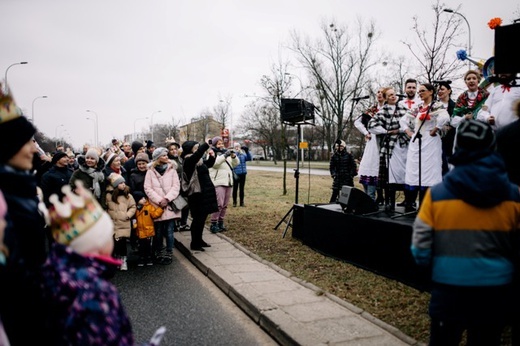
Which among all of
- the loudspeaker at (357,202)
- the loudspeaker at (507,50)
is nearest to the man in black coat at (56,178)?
the loudspeaker at (357,202)

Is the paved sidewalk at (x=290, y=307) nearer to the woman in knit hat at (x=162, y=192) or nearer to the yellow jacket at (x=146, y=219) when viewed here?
the woman in knit hat at (x=162, y=192)

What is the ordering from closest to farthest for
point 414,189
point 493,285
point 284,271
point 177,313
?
point 493,285 < point 177,313 < point 284,271 < point 414,189

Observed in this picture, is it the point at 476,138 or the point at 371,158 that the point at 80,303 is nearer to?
the point at 476,138

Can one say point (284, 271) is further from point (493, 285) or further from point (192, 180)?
point (493, 285)

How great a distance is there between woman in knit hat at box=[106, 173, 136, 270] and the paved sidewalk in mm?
1342

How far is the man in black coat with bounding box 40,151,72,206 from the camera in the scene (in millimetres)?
6898

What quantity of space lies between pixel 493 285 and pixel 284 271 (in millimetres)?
3898

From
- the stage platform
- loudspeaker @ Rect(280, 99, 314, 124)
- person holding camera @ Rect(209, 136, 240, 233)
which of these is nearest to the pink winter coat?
person holding camera @ Rect(209, 136, 240, 233)

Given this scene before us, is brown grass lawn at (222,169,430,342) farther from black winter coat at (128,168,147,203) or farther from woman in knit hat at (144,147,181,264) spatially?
black winter coat at (128,168,147,203)

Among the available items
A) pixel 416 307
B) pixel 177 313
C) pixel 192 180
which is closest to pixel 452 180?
pixel 416 307

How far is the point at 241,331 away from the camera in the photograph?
4.44 metres

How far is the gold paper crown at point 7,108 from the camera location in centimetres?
223

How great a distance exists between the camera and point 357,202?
20.3 feet

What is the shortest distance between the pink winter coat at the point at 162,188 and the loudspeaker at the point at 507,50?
5156 mm
